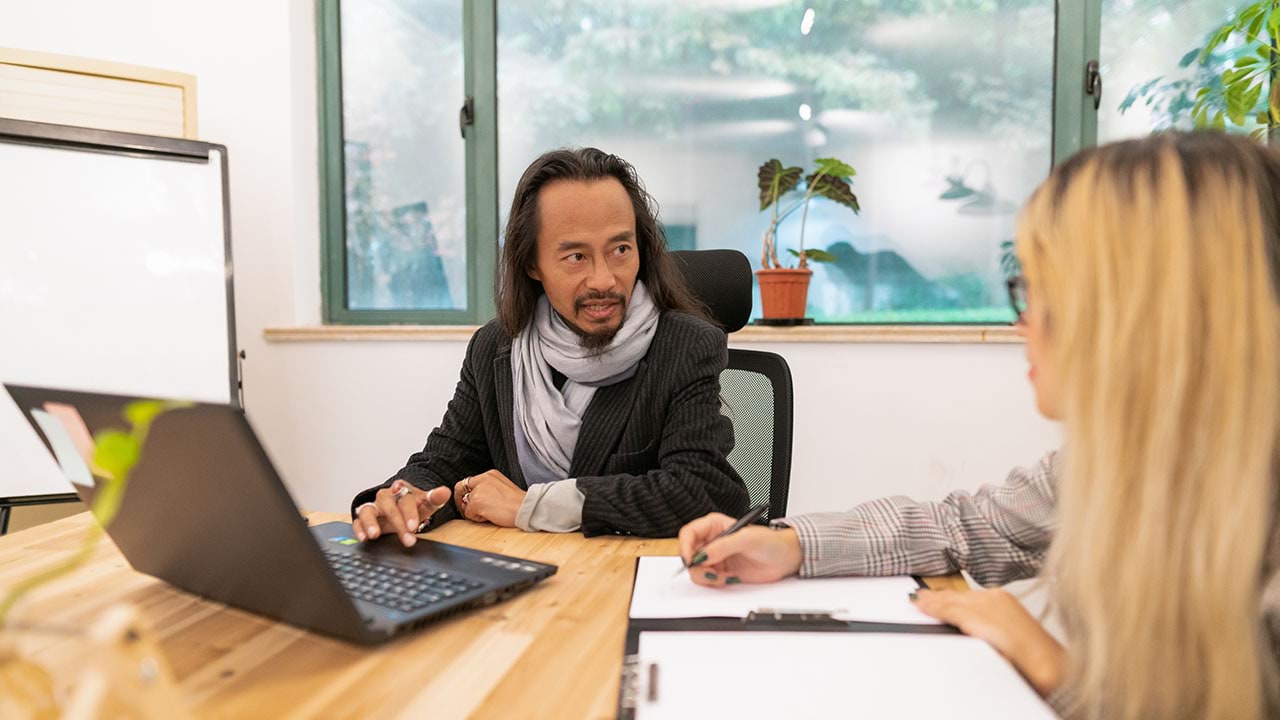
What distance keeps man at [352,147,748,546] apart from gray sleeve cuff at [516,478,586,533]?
0.53 feet

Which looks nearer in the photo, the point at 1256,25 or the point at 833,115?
the point at 1256,25

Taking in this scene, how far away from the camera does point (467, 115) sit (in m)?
2.66

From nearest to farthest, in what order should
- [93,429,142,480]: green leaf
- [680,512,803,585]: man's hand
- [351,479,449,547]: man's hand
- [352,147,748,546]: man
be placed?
[93,429,142,480]: green leaf, [680,512,803,585]: man's hand, [351,479,449,547]: man's hand, [352,147,748,546]: man

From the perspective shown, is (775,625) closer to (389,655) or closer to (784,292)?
(389,655)

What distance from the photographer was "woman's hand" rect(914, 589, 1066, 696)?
609 mm

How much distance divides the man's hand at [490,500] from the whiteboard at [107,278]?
1241mm

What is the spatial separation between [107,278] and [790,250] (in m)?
1.74

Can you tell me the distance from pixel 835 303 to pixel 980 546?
5.65 feet

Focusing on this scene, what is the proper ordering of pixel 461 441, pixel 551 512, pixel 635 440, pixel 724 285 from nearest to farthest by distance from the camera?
pixel 551 512
pixel 635 440
pixel 461 441
pixel 724 285

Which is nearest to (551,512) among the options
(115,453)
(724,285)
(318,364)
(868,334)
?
(724,285)

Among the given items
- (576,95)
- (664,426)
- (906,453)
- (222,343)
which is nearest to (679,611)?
(664,426)

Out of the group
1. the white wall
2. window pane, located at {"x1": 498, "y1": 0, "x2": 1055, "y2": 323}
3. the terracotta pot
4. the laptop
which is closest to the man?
the laptop

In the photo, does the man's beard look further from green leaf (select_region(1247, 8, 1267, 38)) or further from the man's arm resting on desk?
green leaf (select_region(1247, 8, 1267, 38))

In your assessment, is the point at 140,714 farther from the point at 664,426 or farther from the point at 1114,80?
the point at 1114,80
